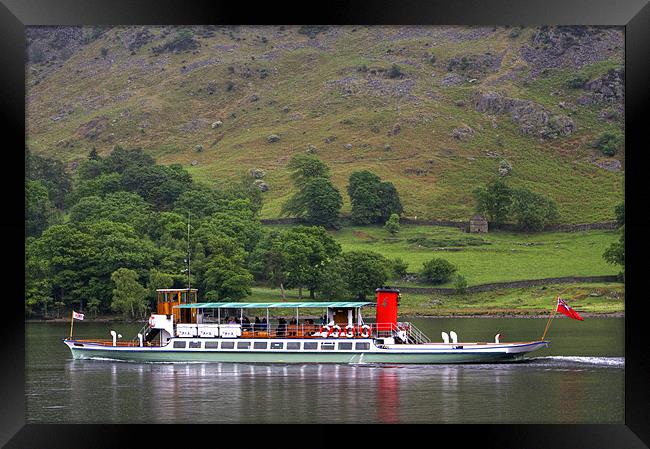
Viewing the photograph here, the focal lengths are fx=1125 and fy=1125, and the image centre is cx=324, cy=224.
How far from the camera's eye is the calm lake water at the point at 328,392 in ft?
98.7

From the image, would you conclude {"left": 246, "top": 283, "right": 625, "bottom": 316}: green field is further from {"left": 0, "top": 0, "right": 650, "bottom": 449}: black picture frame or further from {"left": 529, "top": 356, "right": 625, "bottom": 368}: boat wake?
{"left": 0, "top": 0, "right": 650, "bottom": 449}: black picture frame

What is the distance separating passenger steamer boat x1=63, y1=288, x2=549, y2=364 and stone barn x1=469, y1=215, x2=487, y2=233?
70.2 meters

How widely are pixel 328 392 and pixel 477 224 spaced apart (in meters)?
84.6

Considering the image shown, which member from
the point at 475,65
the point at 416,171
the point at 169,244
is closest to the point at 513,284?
the point at 169,244

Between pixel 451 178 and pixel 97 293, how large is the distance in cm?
6097

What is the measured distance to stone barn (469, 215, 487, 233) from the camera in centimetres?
11725

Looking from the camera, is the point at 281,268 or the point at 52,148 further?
the point at 52,148

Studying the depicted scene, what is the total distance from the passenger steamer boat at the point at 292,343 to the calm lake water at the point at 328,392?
27.8 inches
